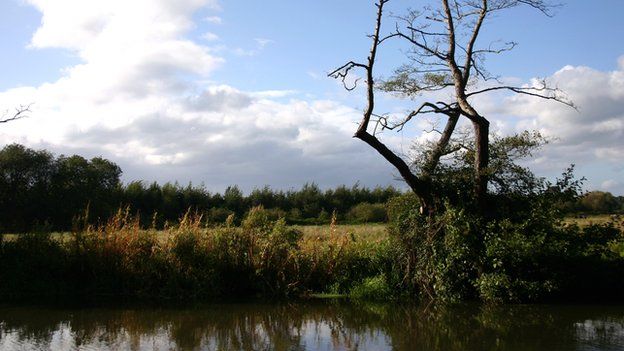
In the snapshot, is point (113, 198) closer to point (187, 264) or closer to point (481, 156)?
point (187, 264)

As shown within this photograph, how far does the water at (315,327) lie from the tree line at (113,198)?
2011 centimetres

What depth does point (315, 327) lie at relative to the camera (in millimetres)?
12953

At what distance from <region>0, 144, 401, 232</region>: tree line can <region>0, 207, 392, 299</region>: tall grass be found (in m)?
15.8

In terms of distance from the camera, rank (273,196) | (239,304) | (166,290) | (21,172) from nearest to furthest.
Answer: (239,304), (166,290), (21,172), (273,196)

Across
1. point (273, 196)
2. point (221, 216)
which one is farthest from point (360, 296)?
point (273, 196)

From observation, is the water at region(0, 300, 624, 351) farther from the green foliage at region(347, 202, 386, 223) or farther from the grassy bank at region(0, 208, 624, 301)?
the green foliage at region(347, 202, 386, 223)

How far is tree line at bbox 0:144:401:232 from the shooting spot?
37.1 m

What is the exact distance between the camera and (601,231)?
15.9 meters

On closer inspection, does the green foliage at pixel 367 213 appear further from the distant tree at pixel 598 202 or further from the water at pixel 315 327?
the water at pixel 315 327

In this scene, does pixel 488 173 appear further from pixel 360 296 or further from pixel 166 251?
pixel 166 251

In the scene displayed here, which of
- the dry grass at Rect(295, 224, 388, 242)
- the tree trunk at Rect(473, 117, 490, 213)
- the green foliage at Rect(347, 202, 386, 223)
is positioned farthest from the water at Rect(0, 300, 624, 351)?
the green foliage at Rect(347, 202, 386, 223)

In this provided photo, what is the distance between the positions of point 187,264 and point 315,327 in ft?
20.1

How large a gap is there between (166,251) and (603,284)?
12.2 meters

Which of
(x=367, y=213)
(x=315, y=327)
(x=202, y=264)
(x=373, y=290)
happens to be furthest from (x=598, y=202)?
(x=315, y=327)
